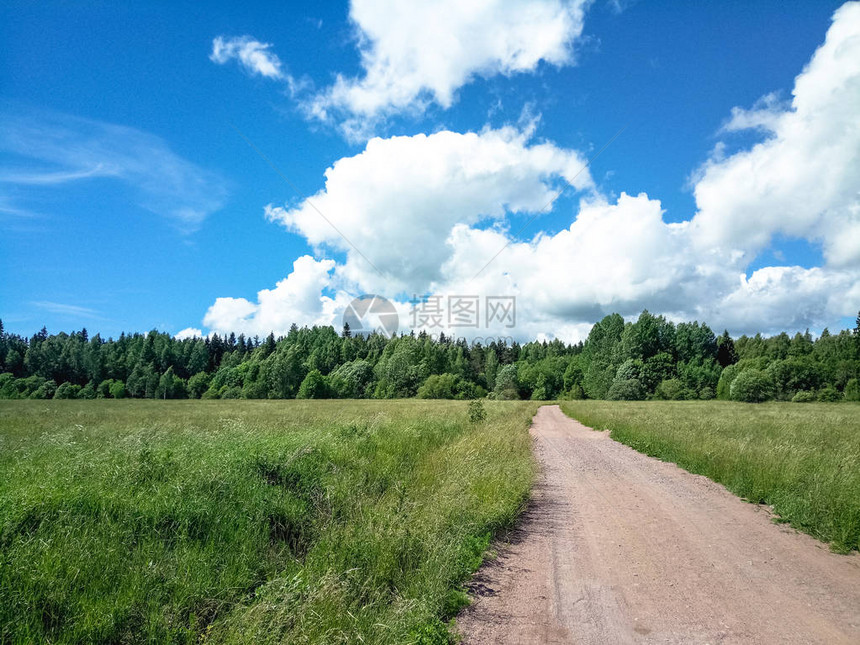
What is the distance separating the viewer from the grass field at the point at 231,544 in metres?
3.75

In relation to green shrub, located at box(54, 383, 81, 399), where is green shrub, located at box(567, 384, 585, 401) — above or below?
above

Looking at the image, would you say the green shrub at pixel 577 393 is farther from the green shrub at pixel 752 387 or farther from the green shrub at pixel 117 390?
the green shrub at pixel 117 390

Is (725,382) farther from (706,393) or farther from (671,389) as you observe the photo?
(671,389)

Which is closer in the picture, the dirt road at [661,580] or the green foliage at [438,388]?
the dirt road at [661,580]

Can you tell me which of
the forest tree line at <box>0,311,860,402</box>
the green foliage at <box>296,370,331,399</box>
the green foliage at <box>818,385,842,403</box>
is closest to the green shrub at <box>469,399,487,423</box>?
the forest tree line at <box>0,311,860,402</box>

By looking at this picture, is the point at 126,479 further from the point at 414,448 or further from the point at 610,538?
the point at 610,538

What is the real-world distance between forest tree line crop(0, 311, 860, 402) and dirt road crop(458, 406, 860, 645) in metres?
66.5

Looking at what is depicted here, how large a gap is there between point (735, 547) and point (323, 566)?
5.92m

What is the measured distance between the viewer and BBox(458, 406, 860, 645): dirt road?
4062 millimetres

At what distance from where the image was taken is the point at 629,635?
398 centimetres

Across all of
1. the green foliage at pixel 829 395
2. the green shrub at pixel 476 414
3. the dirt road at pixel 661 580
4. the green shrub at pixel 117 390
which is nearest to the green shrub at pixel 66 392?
the green shrub at pixel 117 390

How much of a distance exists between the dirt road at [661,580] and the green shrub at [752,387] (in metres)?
65.5

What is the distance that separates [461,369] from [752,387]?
56928 mm

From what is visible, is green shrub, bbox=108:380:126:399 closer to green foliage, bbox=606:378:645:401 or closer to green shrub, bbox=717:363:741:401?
green foliage, bbox=606:378:645:401
